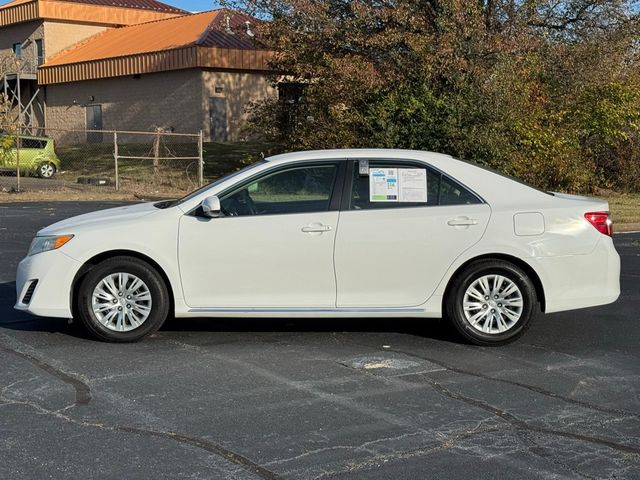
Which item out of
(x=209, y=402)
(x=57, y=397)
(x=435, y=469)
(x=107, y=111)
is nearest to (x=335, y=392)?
(x=209, y=402)

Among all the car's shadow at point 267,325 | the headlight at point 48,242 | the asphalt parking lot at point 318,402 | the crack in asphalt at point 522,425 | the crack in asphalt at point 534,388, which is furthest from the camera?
the car's shadow at point 267,325

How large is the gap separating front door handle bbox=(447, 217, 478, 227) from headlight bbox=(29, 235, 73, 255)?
3166 mm

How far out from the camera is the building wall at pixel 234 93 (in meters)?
35.3

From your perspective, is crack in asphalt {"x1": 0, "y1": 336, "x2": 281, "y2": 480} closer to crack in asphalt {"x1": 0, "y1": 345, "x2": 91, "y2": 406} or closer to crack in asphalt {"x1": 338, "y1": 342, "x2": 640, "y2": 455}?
crack in asphalt {"x1": 0, "y1": 345, "x2": 91, "y2": 406}

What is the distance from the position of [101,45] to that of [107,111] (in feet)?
12.3

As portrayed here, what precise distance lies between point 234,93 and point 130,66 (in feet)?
15.3

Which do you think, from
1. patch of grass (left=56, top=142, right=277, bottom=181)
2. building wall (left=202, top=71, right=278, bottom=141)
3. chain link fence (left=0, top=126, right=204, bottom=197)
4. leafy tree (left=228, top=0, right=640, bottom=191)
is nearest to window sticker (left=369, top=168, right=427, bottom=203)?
leafy tree (left=228, top=0, right=640, bottom=191)

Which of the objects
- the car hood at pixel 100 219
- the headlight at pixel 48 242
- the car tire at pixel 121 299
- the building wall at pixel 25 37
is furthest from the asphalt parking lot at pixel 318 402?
the building wall at pixel 25 37

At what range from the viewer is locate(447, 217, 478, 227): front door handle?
7.21 meters

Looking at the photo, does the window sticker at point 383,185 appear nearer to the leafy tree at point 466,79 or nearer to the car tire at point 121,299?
the car tire at point 121,299

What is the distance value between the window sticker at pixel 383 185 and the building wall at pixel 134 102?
28.7 meters

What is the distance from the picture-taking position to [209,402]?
569cm

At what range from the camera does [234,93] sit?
118 feet

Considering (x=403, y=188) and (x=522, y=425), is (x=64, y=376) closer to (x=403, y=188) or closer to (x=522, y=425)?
(x=403, y=188)
